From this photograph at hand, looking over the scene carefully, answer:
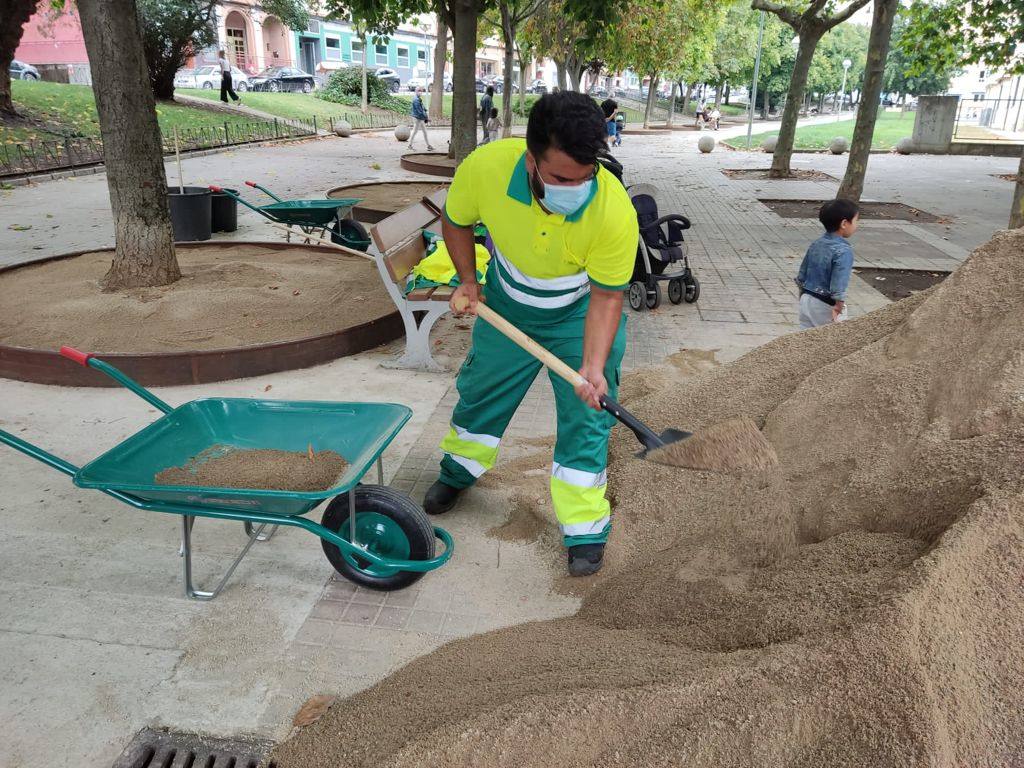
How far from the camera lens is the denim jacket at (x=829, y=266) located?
189 inches

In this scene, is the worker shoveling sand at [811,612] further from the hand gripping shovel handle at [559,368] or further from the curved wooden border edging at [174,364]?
the curved wooden border edging at [174,364]

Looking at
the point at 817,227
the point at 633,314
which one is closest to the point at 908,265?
the point at 817,227

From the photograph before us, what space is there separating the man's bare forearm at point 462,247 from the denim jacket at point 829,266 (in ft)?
8.68

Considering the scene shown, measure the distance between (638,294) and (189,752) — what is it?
17.6 ft

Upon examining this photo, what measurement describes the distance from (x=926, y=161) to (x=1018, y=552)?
23840 mm

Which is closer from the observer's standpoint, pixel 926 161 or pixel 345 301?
pixel 345 301

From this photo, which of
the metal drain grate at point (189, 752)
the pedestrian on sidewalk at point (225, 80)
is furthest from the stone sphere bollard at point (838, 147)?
the metal drain grate at point (189, 752)

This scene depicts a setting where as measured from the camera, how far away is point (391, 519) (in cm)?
286

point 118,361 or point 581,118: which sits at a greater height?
point 581,118

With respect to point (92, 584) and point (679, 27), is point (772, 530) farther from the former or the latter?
point (679, 27)

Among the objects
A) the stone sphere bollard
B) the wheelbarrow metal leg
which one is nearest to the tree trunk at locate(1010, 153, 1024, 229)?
the wheelbarrow metal leg

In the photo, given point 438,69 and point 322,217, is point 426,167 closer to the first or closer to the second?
point 322,217

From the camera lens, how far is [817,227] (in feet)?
36.7

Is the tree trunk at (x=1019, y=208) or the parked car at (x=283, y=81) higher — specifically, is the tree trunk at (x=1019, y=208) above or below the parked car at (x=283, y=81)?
below
